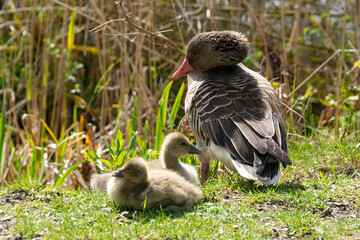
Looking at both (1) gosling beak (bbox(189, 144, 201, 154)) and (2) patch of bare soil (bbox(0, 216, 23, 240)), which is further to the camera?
(1) gosling beak (bbox(189, 144, 201, 154))

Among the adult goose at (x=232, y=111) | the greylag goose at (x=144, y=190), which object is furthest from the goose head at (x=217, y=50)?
the greylag goose at (x=144, y=190)

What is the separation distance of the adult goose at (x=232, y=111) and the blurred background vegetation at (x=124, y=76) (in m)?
0.65

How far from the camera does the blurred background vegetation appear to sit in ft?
23.5

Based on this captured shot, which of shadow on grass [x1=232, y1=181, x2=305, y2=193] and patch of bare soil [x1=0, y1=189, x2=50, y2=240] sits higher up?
patch of bare soil [x1=0, y1=189, x2=50, y2=240]

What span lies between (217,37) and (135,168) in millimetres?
2643

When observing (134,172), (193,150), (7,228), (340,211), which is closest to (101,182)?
(193,150)

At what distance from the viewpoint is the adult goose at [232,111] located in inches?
187

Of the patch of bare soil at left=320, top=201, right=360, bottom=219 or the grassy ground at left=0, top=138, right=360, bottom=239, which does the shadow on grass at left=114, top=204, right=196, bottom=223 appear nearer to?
the grassy ground at left=0, top=138, right=360, bottom=239

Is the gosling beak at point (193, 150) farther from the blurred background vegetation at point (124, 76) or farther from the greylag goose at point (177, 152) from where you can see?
the blurred background vegetation at point (124, 76)

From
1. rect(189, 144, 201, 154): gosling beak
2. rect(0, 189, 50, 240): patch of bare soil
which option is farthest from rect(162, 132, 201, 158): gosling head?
rect(0, 189, 50, 240): patch of bare soil

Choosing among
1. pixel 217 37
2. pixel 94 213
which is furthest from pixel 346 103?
pixel 94 213

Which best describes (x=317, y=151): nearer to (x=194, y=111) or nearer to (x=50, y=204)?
(x=194, y=111)

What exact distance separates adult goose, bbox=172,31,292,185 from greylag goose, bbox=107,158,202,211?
681 millimetres

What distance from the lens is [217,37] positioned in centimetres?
626
